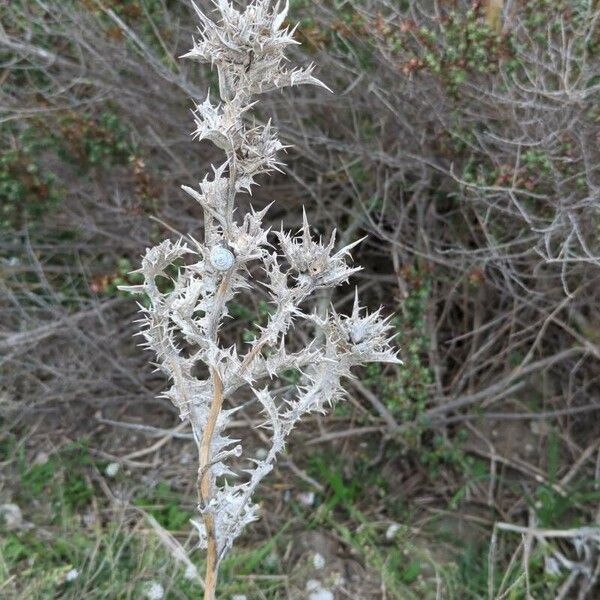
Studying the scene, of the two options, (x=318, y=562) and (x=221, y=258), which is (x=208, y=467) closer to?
(x=221, y=258)

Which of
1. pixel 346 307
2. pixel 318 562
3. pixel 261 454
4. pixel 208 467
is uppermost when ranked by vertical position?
pixel 208 467

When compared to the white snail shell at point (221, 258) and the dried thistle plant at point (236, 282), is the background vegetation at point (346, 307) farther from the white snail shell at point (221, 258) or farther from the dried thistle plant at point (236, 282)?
the white snail shell at point (221, 258)

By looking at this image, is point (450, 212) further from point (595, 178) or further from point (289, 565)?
point (289, 565)

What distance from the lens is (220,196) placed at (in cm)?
121

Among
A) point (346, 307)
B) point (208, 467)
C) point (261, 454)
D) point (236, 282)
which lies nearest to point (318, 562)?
point (261, 454)

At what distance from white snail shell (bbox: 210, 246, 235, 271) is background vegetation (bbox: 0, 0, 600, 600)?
0.99 metres

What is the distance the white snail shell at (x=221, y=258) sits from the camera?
4.00ft

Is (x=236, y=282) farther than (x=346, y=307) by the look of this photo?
No

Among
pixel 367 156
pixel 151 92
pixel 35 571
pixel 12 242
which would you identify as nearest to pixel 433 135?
pixel 367 156

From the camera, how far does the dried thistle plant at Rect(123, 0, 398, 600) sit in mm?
1164

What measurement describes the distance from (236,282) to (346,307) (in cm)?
136

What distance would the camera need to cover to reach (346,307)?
2.65 m

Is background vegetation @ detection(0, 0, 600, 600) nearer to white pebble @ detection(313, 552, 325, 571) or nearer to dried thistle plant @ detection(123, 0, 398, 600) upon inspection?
white pebble @ detection(313, 552, 325, 571)

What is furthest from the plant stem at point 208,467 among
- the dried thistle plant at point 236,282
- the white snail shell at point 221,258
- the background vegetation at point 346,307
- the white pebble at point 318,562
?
the white pebble at point 318,562
